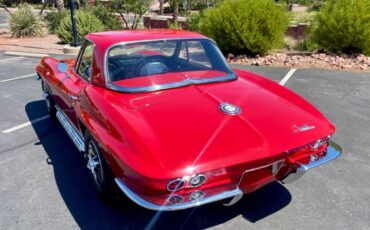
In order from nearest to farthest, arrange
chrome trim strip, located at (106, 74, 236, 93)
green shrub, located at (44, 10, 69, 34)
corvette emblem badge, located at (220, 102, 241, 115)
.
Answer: corvette emblem badge, located at (220, 102, 241, 115) < chrome trim strip, located at (106, 74, 236, 93) < green shrub, located at (44, 10, 69, 34)

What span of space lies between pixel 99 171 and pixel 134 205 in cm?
45

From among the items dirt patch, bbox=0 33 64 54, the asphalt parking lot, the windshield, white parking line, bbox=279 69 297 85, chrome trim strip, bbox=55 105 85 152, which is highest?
the windshield

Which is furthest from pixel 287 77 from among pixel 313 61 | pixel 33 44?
pixel 33 44

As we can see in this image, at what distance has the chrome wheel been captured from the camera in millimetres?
3043

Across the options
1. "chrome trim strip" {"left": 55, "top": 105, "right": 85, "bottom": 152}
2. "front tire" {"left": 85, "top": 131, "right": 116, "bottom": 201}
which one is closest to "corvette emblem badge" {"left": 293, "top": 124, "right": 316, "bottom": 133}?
"front tire" {"left": 85, "top": 131, "right": 116, "bottom": 201}

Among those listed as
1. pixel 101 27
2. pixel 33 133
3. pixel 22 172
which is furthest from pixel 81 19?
pixel 22 172

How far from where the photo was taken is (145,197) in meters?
2.38

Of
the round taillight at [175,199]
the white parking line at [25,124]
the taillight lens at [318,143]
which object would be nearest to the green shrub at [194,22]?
the white parking line at [25,124]

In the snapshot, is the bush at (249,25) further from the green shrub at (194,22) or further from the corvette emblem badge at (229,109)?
the corvette emblem badge at (229,109)

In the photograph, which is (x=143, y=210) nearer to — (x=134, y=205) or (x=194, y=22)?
(x=134, y=205)

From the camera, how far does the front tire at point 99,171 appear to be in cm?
289

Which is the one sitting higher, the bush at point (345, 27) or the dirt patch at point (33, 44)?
the bush at point (345, 27)

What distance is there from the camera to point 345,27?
365 inches

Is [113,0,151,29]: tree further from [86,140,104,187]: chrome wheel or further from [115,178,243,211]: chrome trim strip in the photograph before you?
[115,178,243,211]: chrome trim strip
